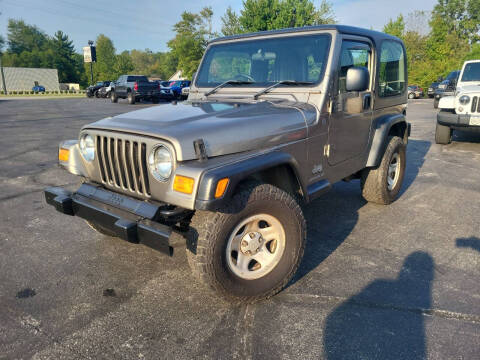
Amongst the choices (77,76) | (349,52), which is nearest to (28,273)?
(349,52)

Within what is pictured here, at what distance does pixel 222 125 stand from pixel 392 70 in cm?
295

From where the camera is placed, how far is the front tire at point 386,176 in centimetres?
433

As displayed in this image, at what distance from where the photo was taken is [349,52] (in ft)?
11.2

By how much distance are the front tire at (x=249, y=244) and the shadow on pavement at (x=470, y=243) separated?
6.26 ft

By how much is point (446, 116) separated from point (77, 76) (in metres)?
84.8

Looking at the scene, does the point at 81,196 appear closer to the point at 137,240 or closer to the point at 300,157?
the point at 137,240

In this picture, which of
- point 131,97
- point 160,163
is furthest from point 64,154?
point 131,97

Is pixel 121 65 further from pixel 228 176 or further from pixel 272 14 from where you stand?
pixel 228 176

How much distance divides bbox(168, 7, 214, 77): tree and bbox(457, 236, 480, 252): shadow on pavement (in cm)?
5401

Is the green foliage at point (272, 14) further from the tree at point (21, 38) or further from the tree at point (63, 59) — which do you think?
the tree at point (21, 38)

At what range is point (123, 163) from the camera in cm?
247

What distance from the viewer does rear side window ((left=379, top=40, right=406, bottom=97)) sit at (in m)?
4.08

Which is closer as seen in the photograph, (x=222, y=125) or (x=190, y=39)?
(x=222, y=125)

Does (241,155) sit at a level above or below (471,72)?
below
